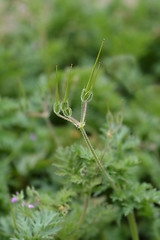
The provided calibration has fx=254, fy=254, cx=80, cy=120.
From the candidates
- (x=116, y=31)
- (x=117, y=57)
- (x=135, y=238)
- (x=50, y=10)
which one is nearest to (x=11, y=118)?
(x=135, y=238)

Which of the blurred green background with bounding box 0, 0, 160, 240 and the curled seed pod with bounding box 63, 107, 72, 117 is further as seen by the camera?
the blurred green background with bounding box 0, 0, 160, 240

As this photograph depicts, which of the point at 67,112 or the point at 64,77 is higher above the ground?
the point at 64,77

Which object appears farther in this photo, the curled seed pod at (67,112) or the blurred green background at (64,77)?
the blurred green background at (64,77)

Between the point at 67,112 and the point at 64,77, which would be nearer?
the point at 67,112

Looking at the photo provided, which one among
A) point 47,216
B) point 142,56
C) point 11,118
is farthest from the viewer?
point 142,56

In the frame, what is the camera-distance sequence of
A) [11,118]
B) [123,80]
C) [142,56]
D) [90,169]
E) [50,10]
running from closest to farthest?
[90,169], [11,118], [123,80], [142,56], [50,10]

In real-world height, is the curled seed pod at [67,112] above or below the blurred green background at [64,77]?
below

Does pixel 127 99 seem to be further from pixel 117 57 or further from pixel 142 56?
pixel 142 56

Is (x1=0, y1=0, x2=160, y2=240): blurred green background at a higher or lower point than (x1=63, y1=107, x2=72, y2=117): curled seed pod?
higher
